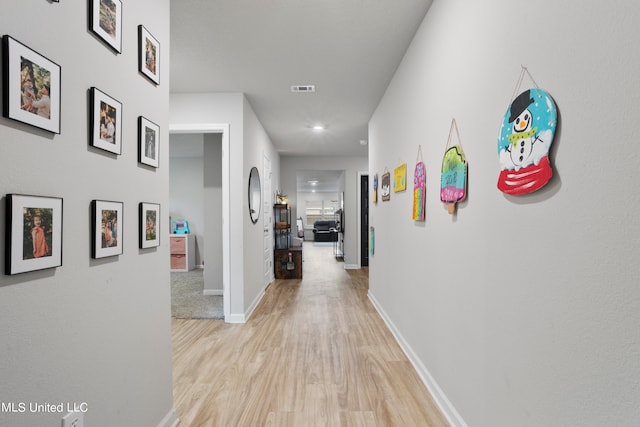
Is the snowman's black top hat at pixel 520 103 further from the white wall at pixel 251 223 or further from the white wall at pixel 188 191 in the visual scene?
the white wall at pixel 188 191

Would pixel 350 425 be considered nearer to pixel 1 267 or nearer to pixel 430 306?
pixel 430 306

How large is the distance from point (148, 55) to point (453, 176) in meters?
1.64

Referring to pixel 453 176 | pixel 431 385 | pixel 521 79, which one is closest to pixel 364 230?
pixel 431 385

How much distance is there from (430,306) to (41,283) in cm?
196

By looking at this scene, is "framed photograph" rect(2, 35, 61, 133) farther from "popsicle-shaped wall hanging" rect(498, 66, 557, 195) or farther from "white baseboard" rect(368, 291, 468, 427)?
"white baseboard" rect(368, 291, 468, 427)

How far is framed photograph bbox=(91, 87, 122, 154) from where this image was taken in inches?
42.6

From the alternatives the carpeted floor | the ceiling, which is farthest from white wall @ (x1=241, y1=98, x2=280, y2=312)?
the carpeted floor

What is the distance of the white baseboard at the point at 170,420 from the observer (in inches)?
61.9

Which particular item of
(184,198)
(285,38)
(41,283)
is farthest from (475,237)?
(184,198)

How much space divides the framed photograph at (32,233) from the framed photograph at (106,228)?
0.15 metres

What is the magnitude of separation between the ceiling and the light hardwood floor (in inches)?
99.0

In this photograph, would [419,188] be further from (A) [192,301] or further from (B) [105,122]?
(A) [192,301]

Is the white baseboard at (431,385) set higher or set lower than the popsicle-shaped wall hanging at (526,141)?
lower

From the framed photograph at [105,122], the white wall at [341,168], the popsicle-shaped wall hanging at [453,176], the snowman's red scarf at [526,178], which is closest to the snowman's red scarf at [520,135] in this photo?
the snowman's red scarf at [526,178]
